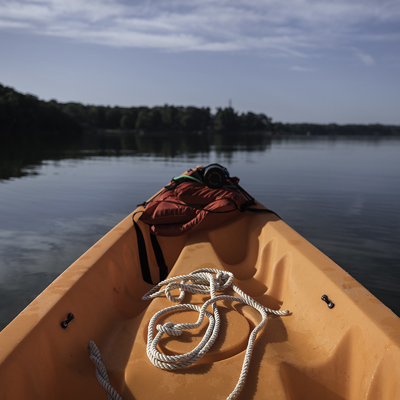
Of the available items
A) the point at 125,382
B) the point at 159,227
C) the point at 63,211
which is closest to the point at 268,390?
the point at 125,382

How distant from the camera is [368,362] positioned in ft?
4.60

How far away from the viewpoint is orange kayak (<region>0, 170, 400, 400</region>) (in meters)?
1.38

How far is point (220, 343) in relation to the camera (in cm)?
161

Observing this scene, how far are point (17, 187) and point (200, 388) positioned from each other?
8432 millimetres

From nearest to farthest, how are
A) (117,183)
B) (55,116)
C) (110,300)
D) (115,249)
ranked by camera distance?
(110,300) < (115,249) < (117,183) < (55,116)

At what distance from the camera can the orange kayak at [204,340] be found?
1.38 metres

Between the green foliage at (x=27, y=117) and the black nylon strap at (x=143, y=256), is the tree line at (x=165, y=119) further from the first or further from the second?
the black nylon strap at (x=143, y=256)

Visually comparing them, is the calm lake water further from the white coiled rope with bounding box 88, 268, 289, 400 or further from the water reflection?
the water reflection

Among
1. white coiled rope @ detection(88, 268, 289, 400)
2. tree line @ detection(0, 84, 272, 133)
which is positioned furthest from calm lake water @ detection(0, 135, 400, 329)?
tree line @ detection(0, 84, 272, 133)

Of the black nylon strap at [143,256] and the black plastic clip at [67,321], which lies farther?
the black nylon strap at [143,256]

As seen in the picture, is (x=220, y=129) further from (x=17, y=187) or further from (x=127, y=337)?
(x=127, y=337)

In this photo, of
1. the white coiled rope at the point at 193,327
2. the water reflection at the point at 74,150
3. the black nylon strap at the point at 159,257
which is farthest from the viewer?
the water reflection at the point at 74,150

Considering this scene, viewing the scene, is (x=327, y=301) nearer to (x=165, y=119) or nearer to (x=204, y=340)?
(x=204, y=340)

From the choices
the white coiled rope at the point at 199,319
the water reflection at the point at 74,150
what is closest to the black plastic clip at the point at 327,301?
the white coiled rope at the point at 199,319
